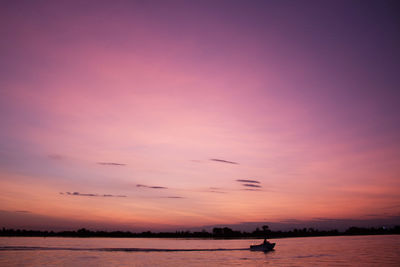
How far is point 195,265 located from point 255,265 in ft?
40.2

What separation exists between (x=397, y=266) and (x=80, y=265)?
193 feet

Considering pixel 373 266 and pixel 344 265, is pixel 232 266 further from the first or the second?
pixel 373 266

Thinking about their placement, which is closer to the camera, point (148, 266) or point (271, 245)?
point (148, 266)

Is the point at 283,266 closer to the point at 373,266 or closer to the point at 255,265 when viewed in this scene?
the point at 255,265

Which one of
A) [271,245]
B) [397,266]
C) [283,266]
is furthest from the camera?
[271,245]

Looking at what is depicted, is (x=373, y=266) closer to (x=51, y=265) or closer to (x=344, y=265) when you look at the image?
(x=344, y=265)

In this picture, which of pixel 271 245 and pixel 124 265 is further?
pixel 271 245

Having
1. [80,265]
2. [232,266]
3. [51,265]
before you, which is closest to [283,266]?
[232,266]

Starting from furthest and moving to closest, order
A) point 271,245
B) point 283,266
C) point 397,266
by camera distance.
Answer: point 271,245
point 283,266
point 397,266

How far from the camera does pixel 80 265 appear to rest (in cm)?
6203

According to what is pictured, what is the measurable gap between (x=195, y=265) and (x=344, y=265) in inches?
1154

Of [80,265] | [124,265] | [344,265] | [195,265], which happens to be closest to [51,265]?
[80,265]

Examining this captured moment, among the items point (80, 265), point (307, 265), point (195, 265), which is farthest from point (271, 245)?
point (80, 265)

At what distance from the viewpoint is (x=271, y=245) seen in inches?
4245
